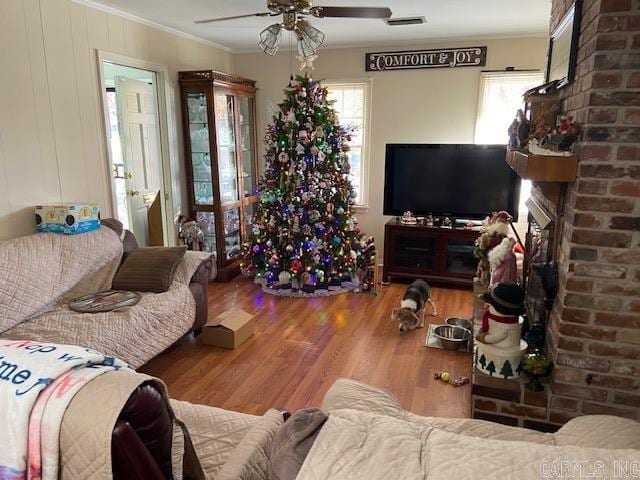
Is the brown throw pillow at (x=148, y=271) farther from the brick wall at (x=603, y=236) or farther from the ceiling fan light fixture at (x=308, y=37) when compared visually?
the brick wall at (x=603, y=236)

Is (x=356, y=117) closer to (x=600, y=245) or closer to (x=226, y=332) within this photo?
(x=226, y=332)

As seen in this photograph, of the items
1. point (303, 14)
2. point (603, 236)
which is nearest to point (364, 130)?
point (303, 14)

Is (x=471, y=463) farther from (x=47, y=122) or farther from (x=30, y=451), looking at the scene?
→ (x=47, y=122)

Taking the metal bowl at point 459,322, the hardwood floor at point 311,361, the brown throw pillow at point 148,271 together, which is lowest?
the hardwood floor at point 311,361

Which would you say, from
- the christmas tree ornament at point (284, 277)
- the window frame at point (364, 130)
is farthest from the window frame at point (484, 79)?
the christmas tree ornament at point (284, 277)

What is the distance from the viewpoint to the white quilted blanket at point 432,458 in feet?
→ 3.02

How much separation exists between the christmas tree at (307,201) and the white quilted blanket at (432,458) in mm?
3256

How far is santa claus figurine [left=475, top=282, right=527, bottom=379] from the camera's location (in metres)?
2.17

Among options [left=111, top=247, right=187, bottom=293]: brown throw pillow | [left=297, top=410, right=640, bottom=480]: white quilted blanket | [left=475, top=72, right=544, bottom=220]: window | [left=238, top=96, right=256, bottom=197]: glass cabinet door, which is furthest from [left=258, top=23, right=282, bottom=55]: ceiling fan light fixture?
[left=297, top=410, right=640, bottom=480]: white quilted blanket

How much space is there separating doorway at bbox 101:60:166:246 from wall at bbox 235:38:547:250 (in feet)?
4.64

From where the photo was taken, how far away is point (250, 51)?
5.25 metres

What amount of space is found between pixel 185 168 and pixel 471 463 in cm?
426

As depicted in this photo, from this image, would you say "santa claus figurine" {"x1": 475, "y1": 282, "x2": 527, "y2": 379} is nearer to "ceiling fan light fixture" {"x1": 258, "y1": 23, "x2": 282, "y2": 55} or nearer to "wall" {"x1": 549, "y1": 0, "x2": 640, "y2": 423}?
"wall" {"x1": 549, "y1": 0, "x2": 640, "y2": 423}

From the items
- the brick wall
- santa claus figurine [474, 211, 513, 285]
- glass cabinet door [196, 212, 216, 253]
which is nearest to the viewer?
the brick wall
